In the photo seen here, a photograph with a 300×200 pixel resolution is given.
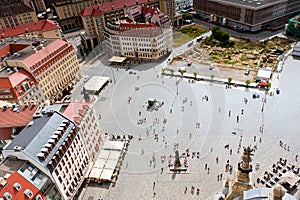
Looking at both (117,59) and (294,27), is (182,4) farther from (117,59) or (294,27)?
(117,59)

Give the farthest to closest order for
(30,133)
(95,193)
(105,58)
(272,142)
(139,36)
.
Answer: (105,58) → (139,36) → (272,142) → (95,193) → (30,133)

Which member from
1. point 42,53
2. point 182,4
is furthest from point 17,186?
point 182,4

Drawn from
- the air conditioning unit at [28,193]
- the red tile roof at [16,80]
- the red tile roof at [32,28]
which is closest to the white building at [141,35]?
the red tile roof at [32,28]

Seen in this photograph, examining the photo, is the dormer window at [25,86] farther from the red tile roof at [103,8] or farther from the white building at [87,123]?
the red tile roof at [103,8]

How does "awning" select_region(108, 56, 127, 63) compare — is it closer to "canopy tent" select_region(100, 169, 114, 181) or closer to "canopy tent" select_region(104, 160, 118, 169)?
"canopy tent" select_region(104, 160, 118, 169)

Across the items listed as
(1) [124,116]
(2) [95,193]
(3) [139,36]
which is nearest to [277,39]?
(3) [139,36]

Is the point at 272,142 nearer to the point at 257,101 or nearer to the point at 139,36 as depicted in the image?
the point at 257,101
